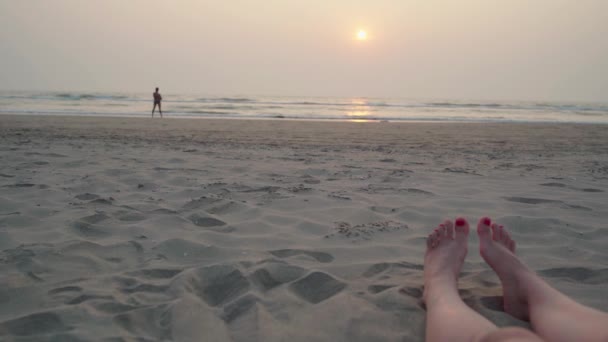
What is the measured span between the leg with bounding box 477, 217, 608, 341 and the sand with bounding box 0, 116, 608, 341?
83 millimetres

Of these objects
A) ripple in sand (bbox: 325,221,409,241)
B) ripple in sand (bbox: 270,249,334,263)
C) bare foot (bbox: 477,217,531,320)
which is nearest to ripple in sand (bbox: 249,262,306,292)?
ripple in sand (bbox: 270,249,334,263)

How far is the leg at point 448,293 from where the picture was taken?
1146 millimetres

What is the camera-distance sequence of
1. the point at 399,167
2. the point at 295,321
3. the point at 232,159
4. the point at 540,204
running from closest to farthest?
the point at 295,321 < the point at 540,204 < the point at 399,167 < the point at 232,159

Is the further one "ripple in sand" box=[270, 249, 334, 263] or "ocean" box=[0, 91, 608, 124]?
"ocean" box=[0, 91, 608, 124]

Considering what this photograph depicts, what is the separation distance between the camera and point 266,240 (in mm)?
2088

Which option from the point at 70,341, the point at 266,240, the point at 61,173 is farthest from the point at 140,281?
the point at 61,173

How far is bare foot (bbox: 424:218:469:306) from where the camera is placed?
1540 mm

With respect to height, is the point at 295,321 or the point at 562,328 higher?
the point at 562,328

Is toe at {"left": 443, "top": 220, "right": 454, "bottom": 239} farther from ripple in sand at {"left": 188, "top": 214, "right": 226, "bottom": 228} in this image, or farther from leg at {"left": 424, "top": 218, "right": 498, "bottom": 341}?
ripple in sand at {"left": 188, "top": 214, "right": 226, "bottom": 228}

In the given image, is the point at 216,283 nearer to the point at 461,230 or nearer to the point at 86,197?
the point at 461,230

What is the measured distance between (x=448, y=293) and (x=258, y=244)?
0.94 meters

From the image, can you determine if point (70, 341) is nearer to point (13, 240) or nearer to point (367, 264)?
point (13, 240)

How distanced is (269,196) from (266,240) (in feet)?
2.67

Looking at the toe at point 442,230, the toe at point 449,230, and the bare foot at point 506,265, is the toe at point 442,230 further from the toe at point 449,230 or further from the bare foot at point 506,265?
the bare foot at point 506,265
